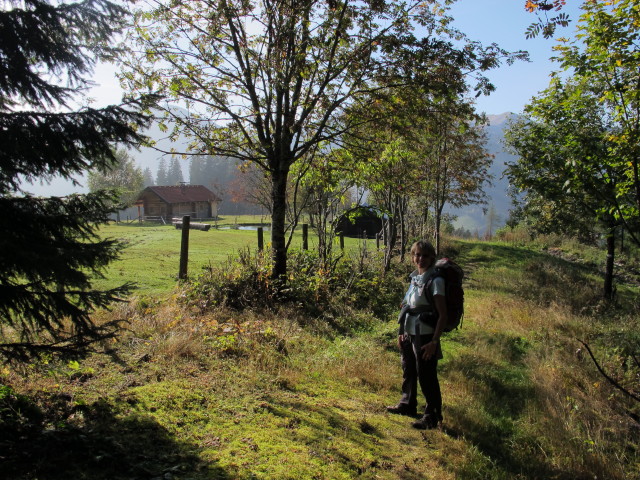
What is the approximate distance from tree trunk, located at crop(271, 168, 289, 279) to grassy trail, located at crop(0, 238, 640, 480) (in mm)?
2030

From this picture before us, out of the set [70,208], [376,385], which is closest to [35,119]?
[70,208]

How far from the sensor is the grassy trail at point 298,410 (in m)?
3.06

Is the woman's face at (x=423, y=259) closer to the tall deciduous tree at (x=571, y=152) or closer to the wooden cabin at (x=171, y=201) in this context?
the tall deciduous tree at (x=571, y=152)

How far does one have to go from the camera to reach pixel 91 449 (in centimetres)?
288

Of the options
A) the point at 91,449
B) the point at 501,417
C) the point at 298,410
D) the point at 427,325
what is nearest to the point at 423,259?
the point at 427,325

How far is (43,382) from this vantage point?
3.88 m

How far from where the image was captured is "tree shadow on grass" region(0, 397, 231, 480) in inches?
102

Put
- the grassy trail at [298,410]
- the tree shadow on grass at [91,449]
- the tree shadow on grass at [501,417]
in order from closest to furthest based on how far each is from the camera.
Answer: the tree shadow on grass at [91,449] → the grassy trail at [298,410] → the tree shadow on grass at [501,417]

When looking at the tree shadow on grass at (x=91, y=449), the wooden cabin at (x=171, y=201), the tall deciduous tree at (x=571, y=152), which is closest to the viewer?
the tree shadow on grass at (x=91, y=449)

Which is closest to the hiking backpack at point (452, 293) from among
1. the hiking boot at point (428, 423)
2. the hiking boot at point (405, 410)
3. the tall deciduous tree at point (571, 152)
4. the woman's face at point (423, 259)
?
the woman's face at point (423, 259)

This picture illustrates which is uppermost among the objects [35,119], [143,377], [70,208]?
[35,119]

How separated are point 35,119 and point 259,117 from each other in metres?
6.22

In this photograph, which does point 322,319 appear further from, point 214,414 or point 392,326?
point 214,414

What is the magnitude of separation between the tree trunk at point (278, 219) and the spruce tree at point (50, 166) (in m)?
5.41
